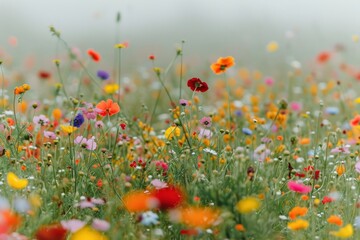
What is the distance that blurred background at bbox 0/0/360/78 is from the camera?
34.4 ft

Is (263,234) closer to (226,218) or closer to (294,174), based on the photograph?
(226,218)

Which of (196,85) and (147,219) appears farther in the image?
(196,85)

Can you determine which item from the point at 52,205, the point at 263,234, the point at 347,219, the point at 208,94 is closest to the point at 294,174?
the point at 347,219

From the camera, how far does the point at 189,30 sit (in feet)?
40.6

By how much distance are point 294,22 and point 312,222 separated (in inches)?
401

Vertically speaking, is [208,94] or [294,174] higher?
[294,174]

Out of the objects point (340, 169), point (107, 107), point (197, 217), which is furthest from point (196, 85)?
point (197, 217)

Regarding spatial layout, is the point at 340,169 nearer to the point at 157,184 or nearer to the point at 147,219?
the point at 157,184

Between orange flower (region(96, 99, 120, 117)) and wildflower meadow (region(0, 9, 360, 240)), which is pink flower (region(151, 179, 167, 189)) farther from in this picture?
orange flower (region(96, 99, 120, 117))

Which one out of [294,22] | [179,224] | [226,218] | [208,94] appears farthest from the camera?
[294,22]

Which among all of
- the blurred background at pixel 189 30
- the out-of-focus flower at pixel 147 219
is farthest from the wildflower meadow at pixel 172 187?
the blurred background at pixel 189 30

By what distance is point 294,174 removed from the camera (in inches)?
131

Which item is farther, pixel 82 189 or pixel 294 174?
pixel 294 174

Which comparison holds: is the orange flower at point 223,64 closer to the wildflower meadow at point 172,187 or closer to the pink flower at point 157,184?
the wildflower meadow at point 172,187
